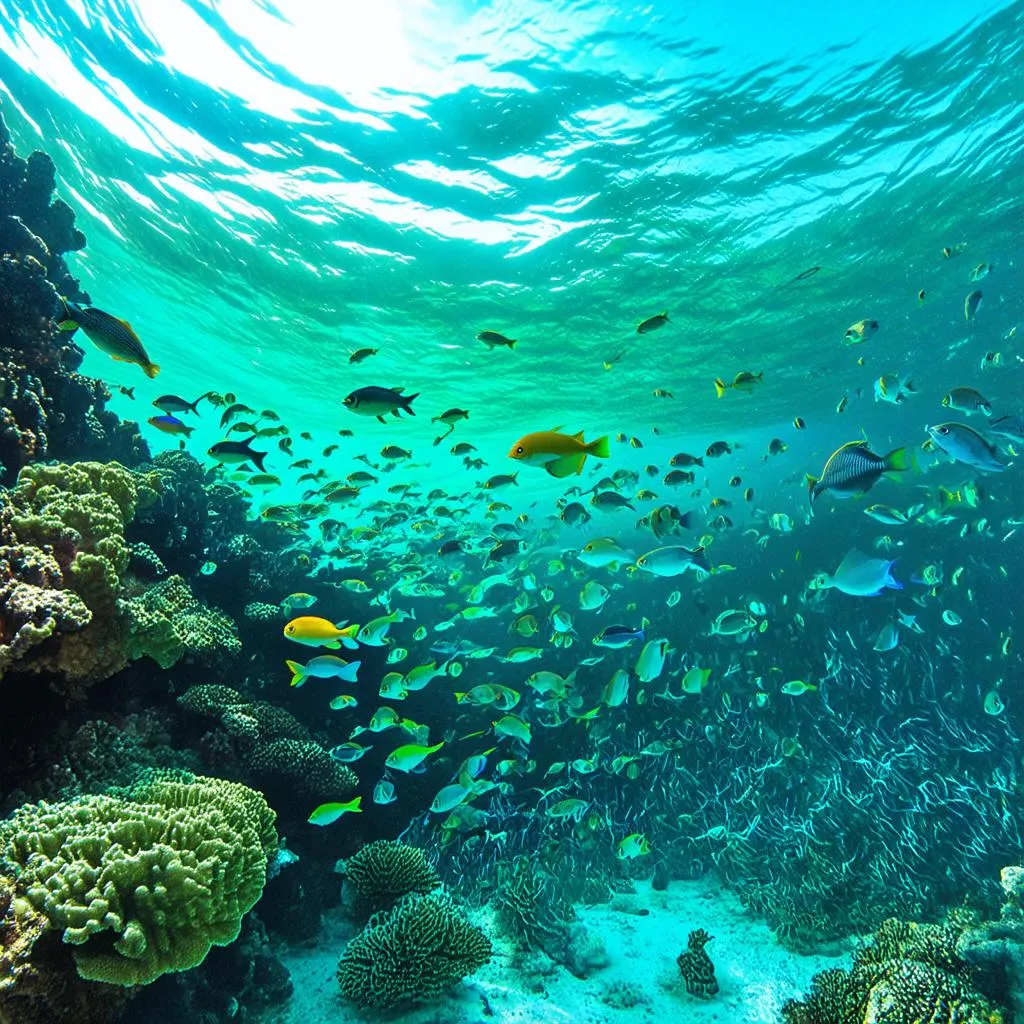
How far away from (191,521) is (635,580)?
51.2 feet

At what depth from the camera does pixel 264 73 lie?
1148 centimetres

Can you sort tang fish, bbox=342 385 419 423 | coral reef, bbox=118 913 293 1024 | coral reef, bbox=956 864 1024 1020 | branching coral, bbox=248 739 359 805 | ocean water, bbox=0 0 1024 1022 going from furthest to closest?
ocean water, bbox=0 0 1024 1022
branching coral, bbox=248 739 359 805
tang fish, bbox=342 385 419 423
coral reef, bbox=956 864 1024 1020
coral reef, bbox=118 913 293 1024

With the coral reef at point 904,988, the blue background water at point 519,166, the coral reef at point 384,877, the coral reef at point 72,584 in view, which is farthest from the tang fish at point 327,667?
the blue background water at point 519,166

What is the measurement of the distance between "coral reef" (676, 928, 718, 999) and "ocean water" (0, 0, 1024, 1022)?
0.26m

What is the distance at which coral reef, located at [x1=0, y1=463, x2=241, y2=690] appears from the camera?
3.91m

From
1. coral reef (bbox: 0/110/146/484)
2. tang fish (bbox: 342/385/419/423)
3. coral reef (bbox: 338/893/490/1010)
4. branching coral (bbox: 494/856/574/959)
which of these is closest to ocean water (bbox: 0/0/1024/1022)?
coral reef (bbox: 338/893/490/1010)

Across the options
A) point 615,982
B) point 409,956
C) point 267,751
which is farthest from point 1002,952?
point 267,751

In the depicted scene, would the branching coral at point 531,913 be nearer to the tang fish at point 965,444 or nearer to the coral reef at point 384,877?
the coral reef at point 384,877

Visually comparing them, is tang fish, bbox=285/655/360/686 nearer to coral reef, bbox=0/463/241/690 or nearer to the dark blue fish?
coral reef, bbox=0/463/241/690

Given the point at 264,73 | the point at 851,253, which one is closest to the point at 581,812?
the point at 264,73

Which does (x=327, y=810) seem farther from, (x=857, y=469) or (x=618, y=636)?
(x=857, y=469)

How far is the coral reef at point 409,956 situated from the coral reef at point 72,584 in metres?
3.43

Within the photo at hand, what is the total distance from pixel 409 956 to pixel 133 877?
308 cm

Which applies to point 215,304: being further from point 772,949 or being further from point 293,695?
point 772,949
